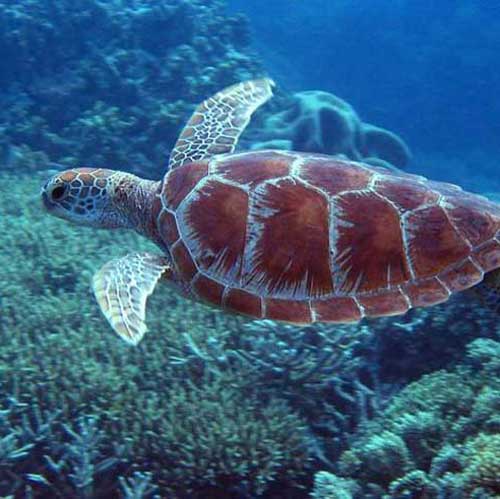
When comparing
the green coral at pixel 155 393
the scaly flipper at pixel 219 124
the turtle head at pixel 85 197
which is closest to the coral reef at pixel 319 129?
the scaly flipper at pixel 219 124

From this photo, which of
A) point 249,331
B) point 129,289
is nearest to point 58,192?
point 129,289

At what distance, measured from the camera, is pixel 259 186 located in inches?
113

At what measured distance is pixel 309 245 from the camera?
9.00ft

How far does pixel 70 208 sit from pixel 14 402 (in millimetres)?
1229

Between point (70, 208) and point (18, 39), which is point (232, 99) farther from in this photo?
point (18, 39)

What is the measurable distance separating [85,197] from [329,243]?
169 centimetres

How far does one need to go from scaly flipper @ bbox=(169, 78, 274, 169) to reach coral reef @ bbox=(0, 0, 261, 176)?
304 centimetres

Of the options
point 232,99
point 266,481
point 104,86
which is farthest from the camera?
point 104,86

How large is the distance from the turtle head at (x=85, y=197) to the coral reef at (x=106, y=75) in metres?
3.64

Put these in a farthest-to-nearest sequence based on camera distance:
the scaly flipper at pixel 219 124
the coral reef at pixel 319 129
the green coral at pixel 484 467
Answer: the coral reef at pixel 319 129
the scaly flipper at pixel 219 124
the green coral at pixel 484 467

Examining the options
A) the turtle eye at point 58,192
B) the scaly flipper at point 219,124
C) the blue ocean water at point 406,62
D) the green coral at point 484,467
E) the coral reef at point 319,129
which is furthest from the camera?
the blue ocean water at point 406,62

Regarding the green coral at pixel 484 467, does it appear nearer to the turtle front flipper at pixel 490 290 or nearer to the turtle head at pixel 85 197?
the turtle front flipper at pixel 490 290

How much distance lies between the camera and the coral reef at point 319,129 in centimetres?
877

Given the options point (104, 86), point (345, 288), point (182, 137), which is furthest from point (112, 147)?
point (345, 288)
